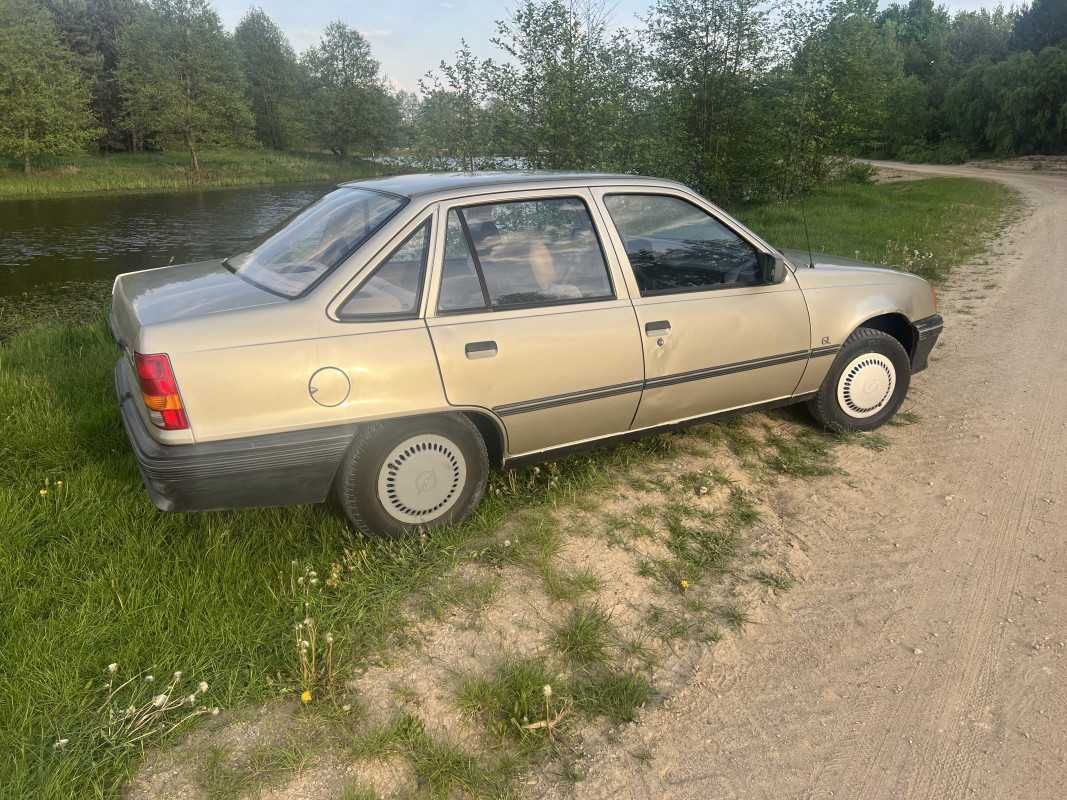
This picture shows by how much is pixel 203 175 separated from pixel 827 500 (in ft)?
151

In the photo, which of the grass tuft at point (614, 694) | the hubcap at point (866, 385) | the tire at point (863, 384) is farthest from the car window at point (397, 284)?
the hubcap at point (866, 385)

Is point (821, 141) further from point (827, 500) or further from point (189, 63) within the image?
point (189, 63)

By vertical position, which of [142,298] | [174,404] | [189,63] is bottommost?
[174,404]

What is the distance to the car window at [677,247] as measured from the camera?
4062mm

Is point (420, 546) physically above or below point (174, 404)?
below

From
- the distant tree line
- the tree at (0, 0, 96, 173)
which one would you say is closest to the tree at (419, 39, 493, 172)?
the distant tree line

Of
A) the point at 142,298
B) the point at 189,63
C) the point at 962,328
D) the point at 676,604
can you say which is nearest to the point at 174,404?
the point at 142,298

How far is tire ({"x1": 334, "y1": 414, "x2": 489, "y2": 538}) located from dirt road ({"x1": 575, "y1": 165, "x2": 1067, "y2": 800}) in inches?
55.9

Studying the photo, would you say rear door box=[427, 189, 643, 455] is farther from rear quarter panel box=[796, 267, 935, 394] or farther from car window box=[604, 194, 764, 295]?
rear quarter panel box=[796, 267, 935, 394]

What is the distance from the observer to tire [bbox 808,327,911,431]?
4859mm

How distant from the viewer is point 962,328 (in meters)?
7.74

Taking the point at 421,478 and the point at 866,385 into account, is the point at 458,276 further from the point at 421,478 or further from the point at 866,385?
the point at 866,385

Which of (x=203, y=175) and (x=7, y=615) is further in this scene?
(x=203, y=175)

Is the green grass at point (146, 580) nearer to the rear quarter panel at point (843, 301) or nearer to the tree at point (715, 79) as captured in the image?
the rear quarter panel at point (843, 301)
